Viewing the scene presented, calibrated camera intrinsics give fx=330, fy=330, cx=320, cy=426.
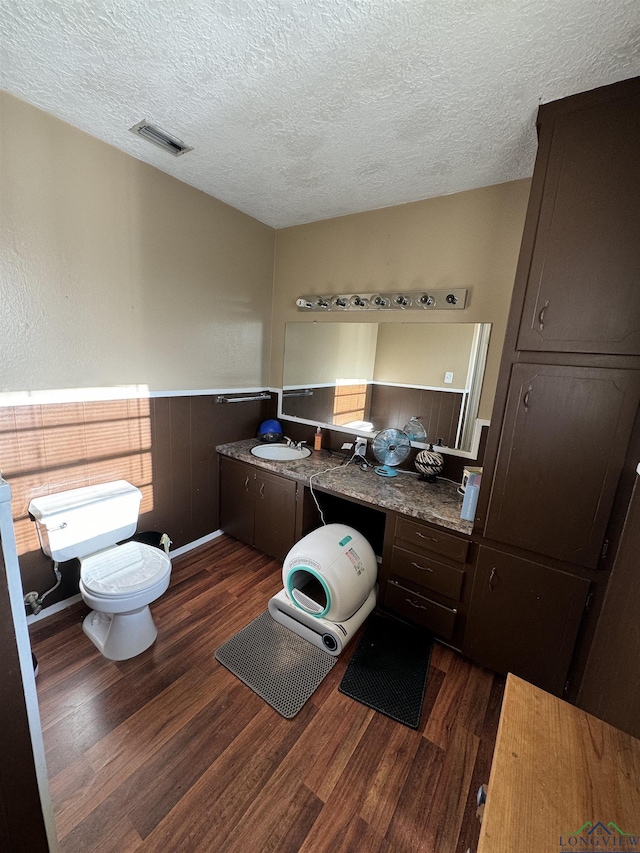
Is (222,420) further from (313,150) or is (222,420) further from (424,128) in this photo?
(424,128)

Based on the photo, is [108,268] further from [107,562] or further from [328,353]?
[107,562]

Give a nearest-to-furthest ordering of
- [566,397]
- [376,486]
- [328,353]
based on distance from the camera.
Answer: [566,397]
[376,486]
[328,353]

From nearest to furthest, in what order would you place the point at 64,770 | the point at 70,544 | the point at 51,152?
the point at 64,770 < the point at 51,152 < the point at 70,544

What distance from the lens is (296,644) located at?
1.83m

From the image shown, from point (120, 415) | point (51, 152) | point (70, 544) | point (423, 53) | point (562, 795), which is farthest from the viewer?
point (120, 415)

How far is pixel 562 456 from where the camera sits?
1.38 m

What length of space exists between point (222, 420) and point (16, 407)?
1.24 meters

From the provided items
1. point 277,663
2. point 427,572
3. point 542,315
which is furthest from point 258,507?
point 542,315

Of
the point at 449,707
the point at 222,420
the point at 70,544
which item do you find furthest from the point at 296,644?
the point at 222,420

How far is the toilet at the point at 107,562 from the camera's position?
5.24ft

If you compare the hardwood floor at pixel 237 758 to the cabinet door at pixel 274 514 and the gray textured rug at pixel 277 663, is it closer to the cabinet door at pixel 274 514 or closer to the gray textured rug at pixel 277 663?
the gray textured rug at pixel 277 663

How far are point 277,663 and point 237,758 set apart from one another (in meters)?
0.43

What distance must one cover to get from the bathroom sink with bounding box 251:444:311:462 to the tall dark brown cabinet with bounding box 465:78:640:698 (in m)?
1.38

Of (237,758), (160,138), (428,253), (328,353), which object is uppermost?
(160,138)
